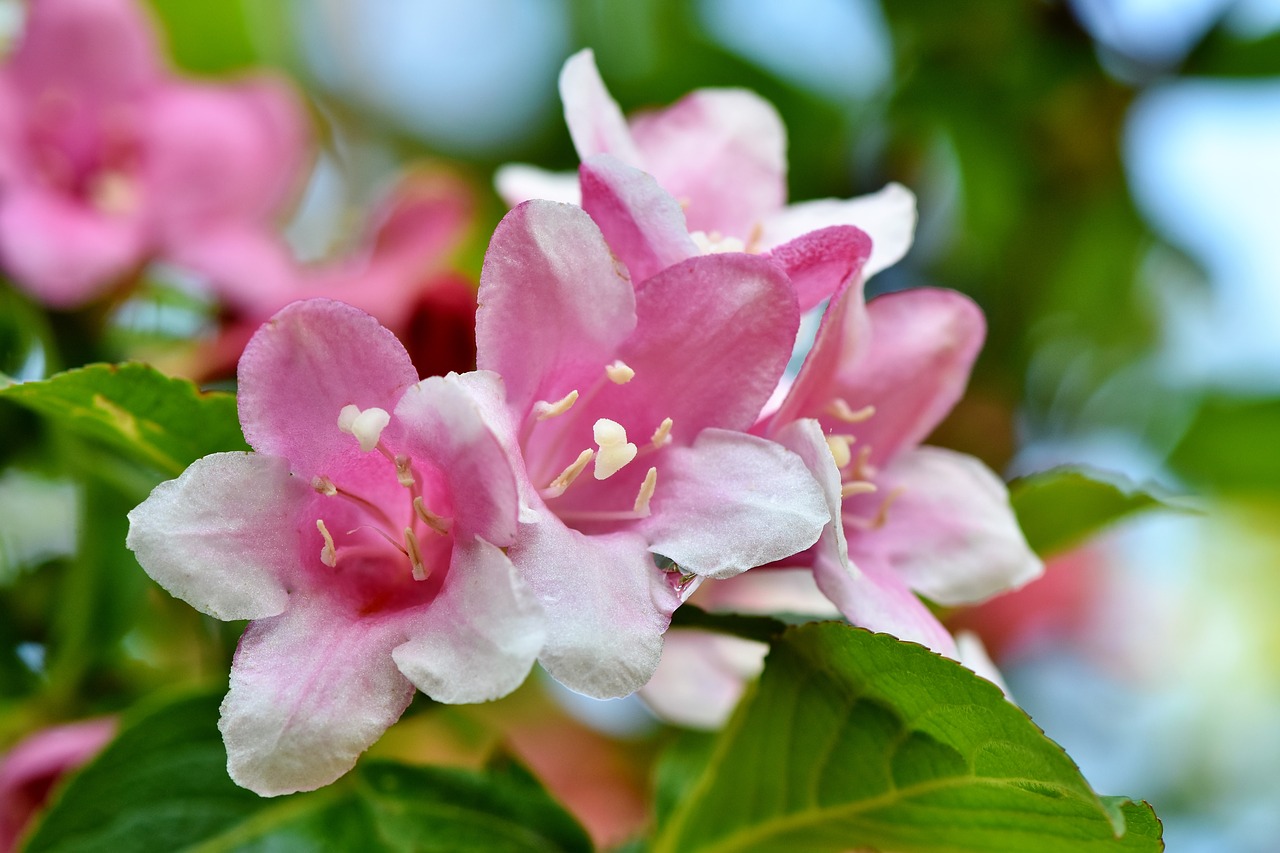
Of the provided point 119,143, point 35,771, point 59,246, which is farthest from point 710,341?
point 119,143

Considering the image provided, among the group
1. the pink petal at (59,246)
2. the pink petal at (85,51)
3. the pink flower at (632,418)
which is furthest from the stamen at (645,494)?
the pink petal at (85,51)

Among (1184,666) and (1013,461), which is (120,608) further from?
(1184,666)

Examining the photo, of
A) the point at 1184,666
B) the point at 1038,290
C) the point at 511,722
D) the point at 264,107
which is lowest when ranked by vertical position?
the point at 1184,666

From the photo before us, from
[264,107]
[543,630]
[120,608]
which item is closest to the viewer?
[543,630]

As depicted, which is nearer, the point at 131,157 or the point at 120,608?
the point at 120,608

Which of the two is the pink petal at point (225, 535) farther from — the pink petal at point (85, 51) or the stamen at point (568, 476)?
the pink petal at point (85, 51)

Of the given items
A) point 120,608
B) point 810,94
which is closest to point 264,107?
point 120,608

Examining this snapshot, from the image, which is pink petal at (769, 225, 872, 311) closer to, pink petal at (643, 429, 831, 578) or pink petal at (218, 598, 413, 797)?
pink petal at (643, 429, 831, 578)
